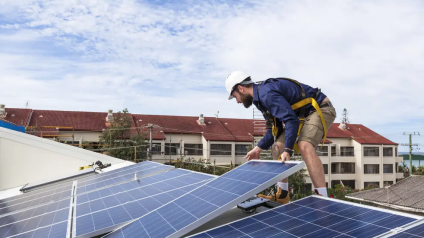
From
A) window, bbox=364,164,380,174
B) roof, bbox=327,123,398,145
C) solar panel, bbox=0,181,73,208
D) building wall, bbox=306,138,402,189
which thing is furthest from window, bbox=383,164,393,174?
solar panel, bbox=0,181,73,208

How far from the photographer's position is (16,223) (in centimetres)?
482

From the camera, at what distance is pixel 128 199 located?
16.5 ft

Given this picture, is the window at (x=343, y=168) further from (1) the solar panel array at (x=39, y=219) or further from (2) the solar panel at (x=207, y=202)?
(2) the solar panel at (x=207, y=202)

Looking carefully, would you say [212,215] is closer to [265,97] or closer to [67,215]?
[265,97]

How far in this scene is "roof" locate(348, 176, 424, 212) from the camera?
46.7 feet

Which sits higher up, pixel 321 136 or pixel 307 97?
pixel 307 97

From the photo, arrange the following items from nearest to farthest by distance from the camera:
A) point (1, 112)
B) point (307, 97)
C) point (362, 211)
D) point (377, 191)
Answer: point (362, 211) → point (307, 97) → point (377, 191) → point (1, 112)

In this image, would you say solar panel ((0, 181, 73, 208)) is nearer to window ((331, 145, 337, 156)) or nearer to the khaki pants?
the khaki pants

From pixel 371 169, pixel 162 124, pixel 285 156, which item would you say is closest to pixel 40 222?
pixel 285 156

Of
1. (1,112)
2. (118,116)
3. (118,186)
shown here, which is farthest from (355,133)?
(118,186)

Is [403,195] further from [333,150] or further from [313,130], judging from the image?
[333,150]

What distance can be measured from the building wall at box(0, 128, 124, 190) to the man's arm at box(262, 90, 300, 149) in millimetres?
9497

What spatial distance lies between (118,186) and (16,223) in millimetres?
1889

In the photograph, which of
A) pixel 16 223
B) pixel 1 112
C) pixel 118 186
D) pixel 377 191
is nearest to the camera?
pixel 16 223
